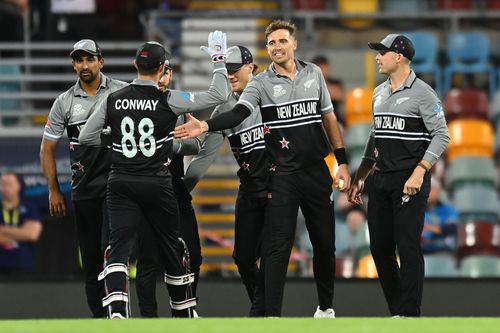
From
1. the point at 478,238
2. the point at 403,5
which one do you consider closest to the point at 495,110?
the point at 403,5

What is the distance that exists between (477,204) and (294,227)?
5872mm

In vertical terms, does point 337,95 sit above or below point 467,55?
below

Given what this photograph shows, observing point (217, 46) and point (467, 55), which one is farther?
point (467, 55)

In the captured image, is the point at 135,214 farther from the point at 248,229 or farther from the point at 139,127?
the point at 248,229

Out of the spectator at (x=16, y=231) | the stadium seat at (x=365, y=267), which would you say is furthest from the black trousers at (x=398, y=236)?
the spectator at (x=16, y=231)

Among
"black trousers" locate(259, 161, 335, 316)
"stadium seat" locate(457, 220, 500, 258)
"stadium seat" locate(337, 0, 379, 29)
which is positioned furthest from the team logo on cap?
"stadium seat" locate(337, 0, 379, 29)

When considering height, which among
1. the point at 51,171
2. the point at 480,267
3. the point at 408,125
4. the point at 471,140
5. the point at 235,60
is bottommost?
the point at 480,267

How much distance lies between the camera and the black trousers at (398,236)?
8.34m

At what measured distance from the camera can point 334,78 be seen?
1506 centimetres

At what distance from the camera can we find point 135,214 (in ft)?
26.2

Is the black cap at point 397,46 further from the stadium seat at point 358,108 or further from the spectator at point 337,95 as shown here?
the stadium seat at point 358,108

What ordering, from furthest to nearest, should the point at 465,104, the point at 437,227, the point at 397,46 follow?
the point at 465,104, the point at 437,227, the point at 397,46

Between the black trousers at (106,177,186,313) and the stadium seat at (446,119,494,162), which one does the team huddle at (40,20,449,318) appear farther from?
the stadium seat at (446,119,494,162)

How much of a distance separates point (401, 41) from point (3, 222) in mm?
5411
